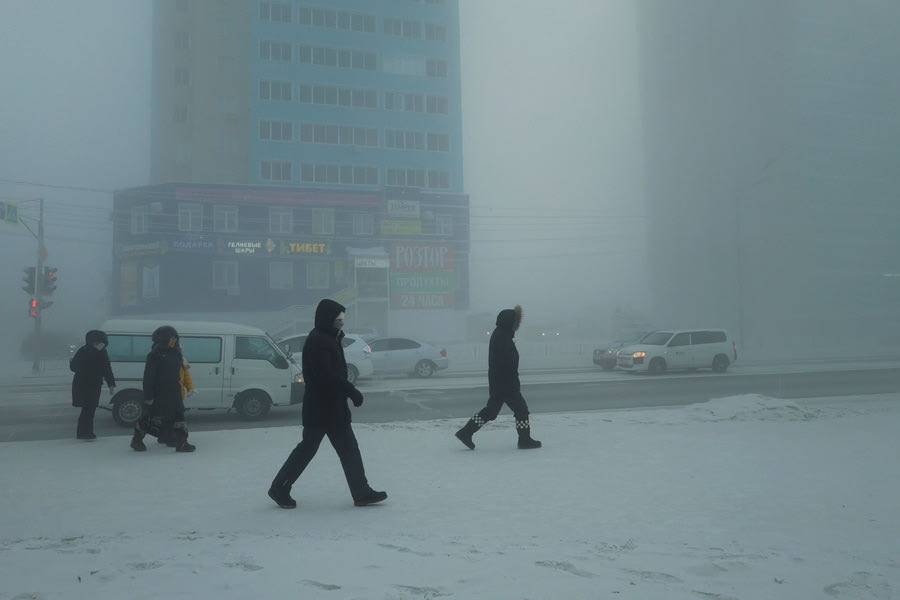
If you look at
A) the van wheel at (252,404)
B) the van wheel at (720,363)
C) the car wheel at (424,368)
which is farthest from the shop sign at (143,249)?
the van wheel at (252,404)

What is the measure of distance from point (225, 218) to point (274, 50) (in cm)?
1799

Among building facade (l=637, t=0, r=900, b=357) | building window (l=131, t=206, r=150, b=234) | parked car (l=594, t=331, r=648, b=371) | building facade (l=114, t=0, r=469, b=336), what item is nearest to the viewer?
parked car (l=594, t=331, r=648, b=371)

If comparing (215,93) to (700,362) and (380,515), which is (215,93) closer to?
(700,362)

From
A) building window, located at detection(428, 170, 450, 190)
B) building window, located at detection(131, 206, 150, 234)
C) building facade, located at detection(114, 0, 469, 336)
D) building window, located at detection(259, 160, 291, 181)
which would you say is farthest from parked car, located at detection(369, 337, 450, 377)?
building window, located at detection(428, 170, 450, 190)

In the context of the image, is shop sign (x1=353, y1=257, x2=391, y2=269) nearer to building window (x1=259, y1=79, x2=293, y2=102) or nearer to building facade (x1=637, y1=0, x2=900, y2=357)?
building window (x1=259, y1=79, x2=293, y2=102)

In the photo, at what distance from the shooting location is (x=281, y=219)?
53.8 m

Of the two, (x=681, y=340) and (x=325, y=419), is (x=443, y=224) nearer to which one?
(x=681, y=340)

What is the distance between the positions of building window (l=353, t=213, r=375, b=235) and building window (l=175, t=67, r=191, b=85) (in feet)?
101

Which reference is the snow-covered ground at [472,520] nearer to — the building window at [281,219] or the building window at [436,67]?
the building window at [281,219]

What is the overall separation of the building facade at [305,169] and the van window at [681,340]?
33086 millimetres

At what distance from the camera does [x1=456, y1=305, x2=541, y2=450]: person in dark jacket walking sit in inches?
371

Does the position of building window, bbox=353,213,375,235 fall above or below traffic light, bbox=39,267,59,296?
above

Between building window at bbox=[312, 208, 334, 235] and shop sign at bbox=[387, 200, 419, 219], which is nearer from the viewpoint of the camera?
building window at bbox=[312, 208, 334, 235]

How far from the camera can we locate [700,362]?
988 inches
